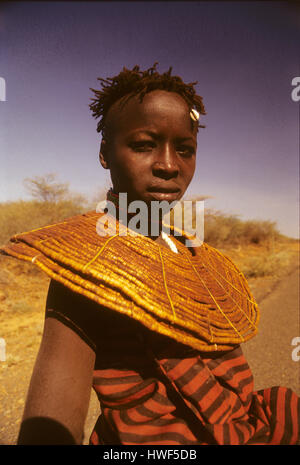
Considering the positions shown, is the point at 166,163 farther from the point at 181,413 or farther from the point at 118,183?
the point at 181,413

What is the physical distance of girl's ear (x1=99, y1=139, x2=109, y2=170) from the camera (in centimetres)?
100

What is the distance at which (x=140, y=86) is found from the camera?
91cm

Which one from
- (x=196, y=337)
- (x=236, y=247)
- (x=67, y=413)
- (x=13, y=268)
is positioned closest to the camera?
(x=67, y=413)

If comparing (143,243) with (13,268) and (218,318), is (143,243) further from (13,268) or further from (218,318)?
(13,268)

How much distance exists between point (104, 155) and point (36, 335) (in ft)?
11.5

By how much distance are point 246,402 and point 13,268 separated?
6.71 metres

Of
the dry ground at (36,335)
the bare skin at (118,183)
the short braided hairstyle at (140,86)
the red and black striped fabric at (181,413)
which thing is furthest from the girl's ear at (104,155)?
the dry ground at (36,335)

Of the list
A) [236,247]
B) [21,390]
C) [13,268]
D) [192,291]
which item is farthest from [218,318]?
[236,247]

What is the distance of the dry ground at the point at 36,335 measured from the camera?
2.43 meters

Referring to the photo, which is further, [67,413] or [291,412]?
[291,412]

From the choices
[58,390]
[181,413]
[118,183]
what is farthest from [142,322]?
[118,183]

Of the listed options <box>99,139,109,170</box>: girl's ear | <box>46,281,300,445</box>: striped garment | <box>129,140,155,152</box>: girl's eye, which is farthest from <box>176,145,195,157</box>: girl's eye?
<box>46,281,300,445</box>: striped garment

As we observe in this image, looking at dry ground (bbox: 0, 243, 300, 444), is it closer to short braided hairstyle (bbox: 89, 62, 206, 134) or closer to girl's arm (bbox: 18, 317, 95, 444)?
girl's arm (bbox: 18, 317, 95, 444)
